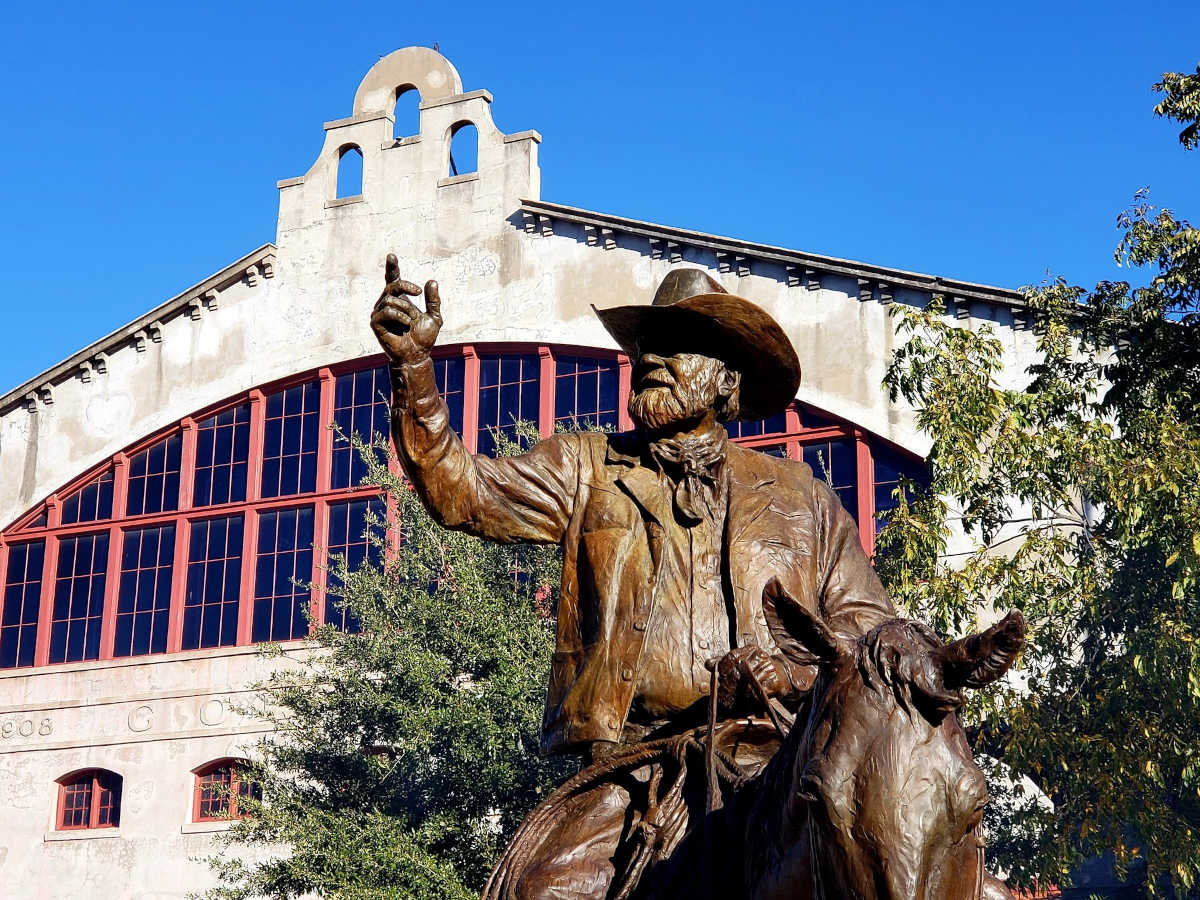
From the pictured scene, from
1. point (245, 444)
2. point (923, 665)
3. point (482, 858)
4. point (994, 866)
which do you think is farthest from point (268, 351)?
point (923, 665)

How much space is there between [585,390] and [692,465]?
2306cm

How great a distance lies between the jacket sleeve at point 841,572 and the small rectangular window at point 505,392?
22.9 m

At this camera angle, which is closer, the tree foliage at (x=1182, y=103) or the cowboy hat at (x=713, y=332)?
the cowboy hat at (x=713, y=332)

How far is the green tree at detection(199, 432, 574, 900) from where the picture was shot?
63.0ft

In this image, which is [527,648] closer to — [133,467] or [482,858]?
[482,858]

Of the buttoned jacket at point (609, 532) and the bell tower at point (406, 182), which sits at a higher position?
the bell tower at point (406, 182)

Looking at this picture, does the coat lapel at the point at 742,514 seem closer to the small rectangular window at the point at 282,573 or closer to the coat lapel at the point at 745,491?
the coat lapel at the point at 745,491

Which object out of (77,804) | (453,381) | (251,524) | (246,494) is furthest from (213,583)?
(453,381)

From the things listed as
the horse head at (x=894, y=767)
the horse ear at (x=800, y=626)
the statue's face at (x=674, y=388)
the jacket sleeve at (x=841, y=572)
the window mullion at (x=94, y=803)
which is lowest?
the horse head at (x=894, y=767)

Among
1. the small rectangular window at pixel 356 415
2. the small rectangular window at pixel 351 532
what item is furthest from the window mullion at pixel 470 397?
the small rectangular window at pixel 351 532

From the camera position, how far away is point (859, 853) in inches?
135

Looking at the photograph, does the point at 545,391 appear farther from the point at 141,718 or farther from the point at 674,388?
the point at 674,388

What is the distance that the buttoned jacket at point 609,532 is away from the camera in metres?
5.02

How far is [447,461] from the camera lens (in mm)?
5129
